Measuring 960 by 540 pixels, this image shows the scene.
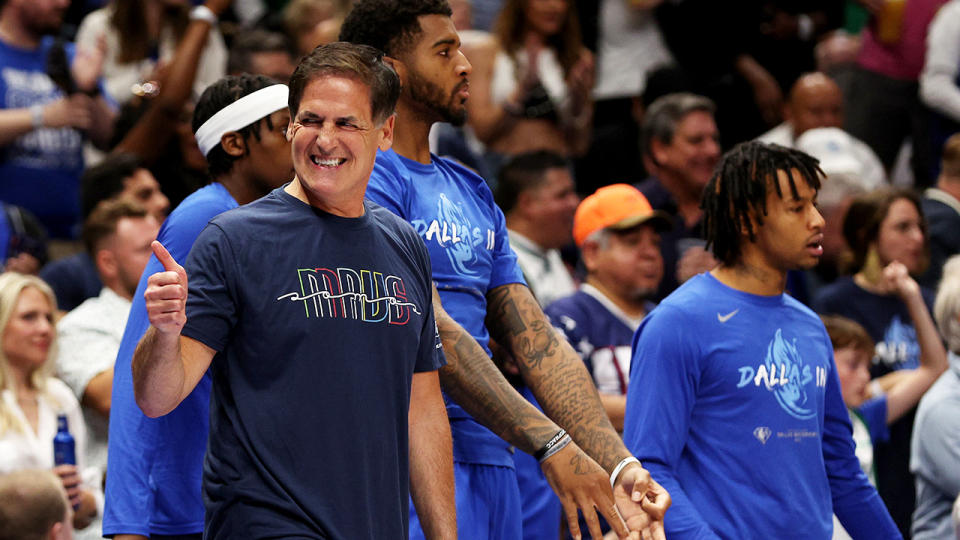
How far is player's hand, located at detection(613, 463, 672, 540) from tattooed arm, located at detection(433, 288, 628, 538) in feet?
0.19

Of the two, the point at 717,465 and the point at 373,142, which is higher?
the point at 373,142

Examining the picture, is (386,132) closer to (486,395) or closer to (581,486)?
(486,395)

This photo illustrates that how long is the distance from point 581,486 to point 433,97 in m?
1.22

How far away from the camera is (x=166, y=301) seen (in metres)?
2.57

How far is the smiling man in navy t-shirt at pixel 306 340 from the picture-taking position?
2.76 m

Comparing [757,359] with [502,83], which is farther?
[502,83]

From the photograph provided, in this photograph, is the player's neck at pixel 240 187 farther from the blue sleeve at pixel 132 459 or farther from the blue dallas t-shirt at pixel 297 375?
the blue dallas t-shirt at pixel 297 375

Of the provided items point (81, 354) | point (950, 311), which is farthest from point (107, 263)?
point (950, 311)

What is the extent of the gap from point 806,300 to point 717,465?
393 cm

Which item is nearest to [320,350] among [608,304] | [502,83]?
[608,304]

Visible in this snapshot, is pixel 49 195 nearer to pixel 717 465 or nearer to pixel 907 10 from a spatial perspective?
pixel 717 465

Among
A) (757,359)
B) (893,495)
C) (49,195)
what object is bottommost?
(893,495)

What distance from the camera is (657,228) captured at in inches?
255

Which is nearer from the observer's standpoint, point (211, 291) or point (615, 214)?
point (211, 291)
